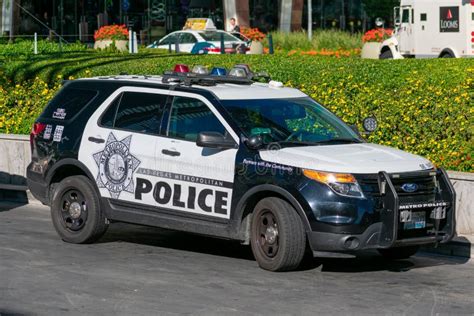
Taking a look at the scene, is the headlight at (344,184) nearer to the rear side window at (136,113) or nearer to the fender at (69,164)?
the rear side window at (136,113)

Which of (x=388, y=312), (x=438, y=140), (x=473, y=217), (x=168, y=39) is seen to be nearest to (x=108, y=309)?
(x=388, y=312)

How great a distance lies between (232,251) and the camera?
521 inches

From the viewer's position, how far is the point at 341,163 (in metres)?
11.4

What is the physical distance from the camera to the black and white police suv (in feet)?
37.2

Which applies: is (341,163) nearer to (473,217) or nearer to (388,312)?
(388,312)

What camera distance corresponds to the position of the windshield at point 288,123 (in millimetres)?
12148

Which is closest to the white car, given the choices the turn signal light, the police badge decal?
the police badge decal

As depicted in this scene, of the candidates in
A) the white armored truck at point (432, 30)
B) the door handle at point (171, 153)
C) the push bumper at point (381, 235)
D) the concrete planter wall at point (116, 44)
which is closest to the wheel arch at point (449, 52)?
the white armored truck at point (432, 30)

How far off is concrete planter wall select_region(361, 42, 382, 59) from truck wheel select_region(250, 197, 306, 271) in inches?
1235

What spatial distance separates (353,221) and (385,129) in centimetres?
505

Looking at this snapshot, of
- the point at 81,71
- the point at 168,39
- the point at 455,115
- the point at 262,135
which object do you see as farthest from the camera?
the point at 168,39

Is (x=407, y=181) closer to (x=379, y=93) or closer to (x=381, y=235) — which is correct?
(x=381, y=235)

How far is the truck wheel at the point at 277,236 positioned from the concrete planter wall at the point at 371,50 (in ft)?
103

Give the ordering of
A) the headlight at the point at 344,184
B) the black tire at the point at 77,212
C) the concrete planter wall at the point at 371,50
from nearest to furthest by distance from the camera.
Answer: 1. the headlight at the point at 344,184
2. the black tire at the point at 77,212
3. the concrete planter wall at the point at 371,50
